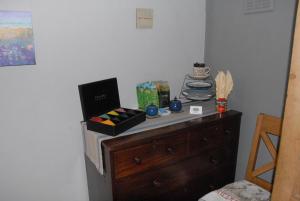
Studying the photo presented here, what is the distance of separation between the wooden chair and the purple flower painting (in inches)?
53.5

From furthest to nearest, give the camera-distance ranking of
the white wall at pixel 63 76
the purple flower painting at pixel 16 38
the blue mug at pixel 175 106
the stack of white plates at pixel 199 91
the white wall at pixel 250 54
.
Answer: the stack of white plates at pixel 199 91 < the blue mug at pixel 175 106 < the white wall at pixel 250 54 < the white wall at pixel 63 76 < the purple flower painting at pixel 16 38

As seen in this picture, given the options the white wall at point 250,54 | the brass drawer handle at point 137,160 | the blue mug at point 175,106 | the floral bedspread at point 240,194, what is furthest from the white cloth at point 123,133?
the floral bedspread at point 240,194

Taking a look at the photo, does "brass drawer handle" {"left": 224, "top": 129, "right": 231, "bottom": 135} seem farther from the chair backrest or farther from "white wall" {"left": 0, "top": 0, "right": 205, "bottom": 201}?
"white wall" {"left": 0, "top": 0, "right": 205, "bottom": 201}

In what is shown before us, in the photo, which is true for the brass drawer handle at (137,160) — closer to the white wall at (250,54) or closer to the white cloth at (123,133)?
the white cloth at (123,133)

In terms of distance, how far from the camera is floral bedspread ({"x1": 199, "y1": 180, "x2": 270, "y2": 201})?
59.9 inches

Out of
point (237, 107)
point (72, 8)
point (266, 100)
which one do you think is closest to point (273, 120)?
point (266, 100)

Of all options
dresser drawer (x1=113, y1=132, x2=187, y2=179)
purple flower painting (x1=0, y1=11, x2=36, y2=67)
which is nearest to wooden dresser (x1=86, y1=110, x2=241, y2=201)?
dresser drawer (x1=113, y1=132, x2=187, y2=179)

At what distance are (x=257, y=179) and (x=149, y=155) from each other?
81cm

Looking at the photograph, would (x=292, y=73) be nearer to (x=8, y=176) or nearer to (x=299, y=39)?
(x=299, y=39)

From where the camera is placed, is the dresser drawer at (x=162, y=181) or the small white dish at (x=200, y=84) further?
the small white dish at (x=200, y=84)

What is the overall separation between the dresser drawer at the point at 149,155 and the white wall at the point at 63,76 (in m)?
0.50

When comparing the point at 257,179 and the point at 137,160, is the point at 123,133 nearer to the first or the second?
the point at 137,160

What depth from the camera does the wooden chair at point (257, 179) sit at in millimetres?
1538

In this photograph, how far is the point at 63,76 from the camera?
160 centimetres
